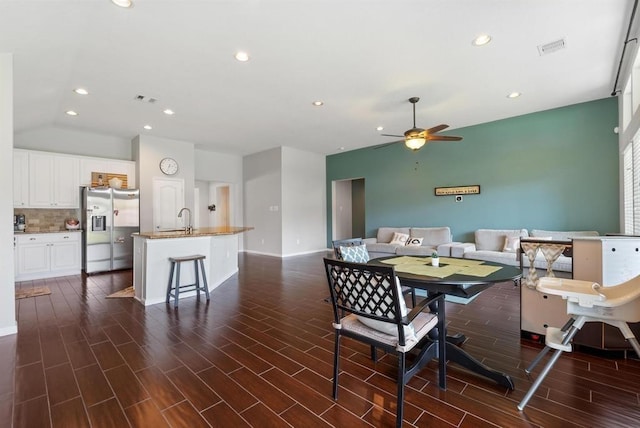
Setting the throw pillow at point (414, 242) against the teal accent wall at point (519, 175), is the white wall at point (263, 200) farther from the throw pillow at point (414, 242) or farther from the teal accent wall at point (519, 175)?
the throw pillow at point (414, 242)

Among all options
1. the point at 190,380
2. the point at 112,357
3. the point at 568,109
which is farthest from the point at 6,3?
the point at 568,109

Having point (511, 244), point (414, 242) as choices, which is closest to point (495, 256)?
point (511, 244)

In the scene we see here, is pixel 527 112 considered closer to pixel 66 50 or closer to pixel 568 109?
pixel 568 109

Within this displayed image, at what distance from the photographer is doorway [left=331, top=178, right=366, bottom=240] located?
9047mm

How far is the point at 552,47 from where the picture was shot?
3.03 meters

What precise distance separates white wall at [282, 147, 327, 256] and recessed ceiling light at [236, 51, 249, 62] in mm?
4304

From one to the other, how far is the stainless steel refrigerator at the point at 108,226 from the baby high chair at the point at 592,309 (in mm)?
6712

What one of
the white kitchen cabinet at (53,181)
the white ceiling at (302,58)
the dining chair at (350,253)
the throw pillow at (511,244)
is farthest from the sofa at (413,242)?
the white kitchen cabinet at (53,181)

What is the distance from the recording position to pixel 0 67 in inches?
106

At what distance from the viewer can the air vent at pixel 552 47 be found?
2943mm

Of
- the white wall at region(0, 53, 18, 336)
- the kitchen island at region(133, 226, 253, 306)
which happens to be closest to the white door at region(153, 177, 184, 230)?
the kitchen island at region(133, 226, 253, 306)

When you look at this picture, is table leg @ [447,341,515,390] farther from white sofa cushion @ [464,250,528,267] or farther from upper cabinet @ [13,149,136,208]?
upper cabinet @ [13,149,136,208]

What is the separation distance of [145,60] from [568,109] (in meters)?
6.52

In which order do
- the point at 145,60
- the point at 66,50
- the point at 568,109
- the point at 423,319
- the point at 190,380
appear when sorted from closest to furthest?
the point at 423,319
the point at 190,380
the point at 66,50
the point at 145,60
the point at 568,109
